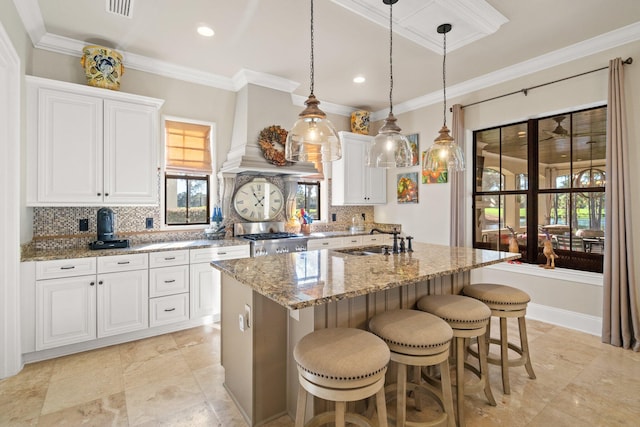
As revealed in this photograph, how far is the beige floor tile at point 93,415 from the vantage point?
6.66 feet

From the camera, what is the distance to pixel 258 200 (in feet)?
14.9

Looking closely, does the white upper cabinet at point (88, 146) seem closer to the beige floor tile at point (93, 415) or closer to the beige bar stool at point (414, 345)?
the beige floor tile at point (93, 415)

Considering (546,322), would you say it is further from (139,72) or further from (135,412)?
(139,72)

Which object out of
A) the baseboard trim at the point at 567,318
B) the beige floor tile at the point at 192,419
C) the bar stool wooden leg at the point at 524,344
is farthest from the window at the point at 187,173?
the baseboard trim at the point at 567,318

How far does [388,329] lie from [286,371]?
78 centimetres

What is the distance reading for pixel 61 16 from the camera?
111 inches

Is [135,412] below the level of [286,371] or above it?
below

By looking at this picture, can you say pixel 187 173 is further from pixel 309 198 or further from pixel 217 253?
pixel 309 198

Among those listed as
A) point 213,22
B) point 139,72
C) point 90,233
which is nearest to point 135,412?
point 90,233

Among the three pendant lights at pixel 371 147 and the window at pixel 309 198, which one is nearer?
the three pendant lights at pixel 371 147

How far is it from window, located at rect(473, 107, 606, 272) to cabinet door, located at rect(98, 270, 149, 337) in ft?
13.6

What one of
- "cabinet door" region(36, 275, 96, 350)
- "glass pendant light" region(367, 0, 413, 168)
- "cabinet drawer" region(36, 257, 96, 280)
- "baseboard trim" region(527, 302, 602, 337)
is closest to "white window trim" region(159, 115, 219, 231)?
"cabinet drawer" region(36, 257, 96, 280)

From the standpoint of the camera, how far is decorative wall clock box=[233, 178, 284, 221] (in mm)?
4383

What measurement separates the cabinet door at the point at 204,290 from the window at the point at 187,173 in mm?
786
